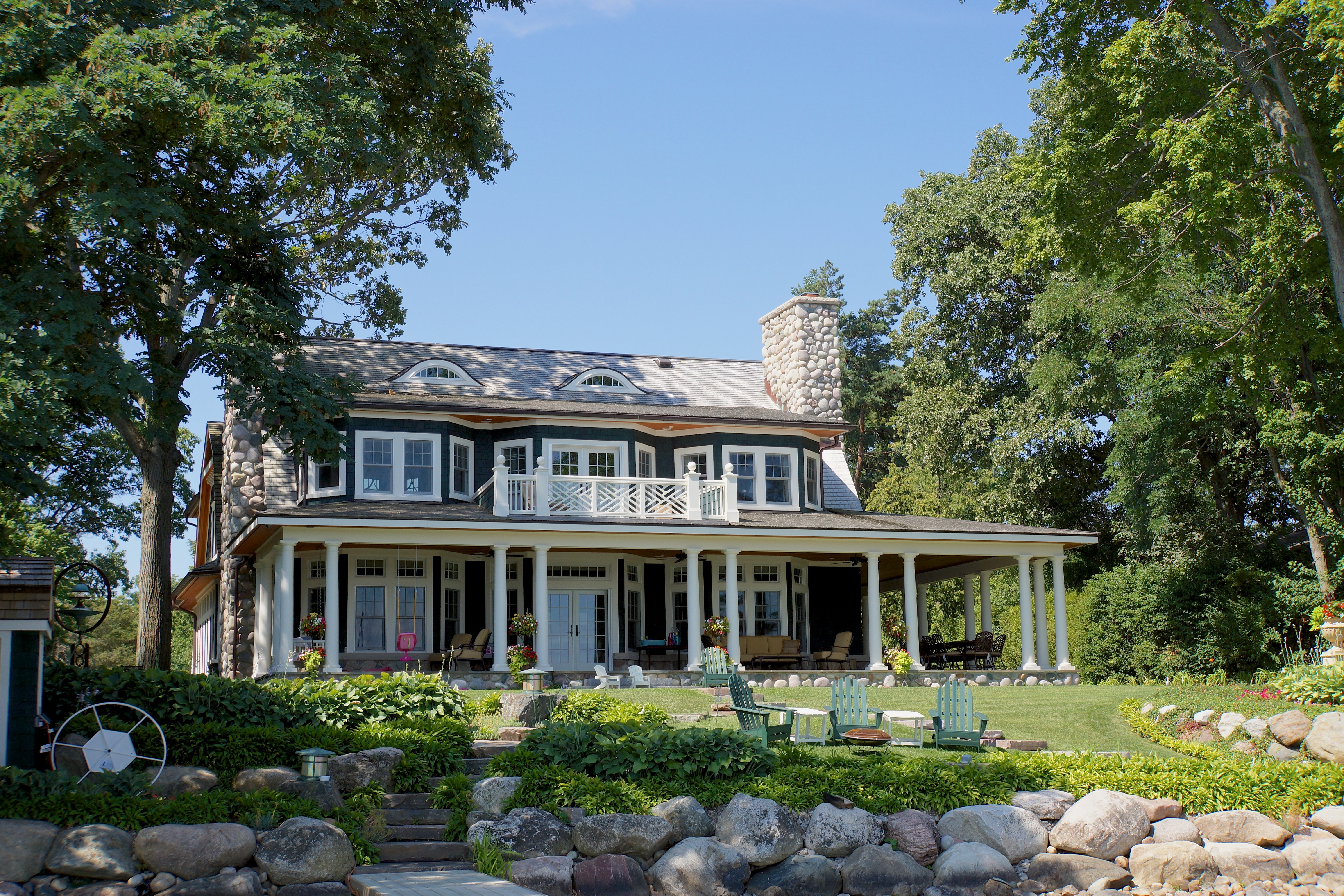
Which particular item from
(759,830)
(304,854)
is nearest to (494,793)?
(304,854)

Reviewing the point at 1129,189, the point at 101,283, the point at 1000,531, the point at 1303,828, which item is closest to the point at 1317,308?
the point at 1129,189

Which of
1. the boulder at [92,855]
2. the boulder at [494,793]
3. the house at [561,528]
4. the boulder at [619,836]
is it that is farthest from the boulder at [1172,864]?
the house at [561,528]

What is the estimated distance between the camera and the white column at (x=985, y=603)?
26.5m

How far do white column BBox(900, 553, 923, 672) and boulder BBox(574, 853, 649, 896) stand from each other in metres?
13.3

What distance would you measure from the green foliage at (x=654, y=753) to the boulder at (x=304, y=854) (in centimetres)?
243

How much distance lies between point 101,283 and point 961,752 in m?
10.8

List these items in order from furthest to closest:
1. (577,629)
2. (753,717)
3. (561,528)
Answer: (577,629), (561,528), (753,717)

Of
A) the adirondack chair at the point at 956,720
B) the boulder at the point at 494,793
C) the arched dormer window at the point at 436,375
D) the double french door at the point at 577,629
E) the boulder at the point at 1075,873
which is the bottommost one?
the boulder at the point at 1075,873

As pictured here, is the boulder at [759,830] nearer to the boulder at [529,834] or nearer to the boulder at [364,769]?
the boulder at [529,834]

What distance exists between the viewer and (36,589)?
34.9 ft

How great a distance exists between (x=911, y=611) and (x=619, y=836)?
1379 cm

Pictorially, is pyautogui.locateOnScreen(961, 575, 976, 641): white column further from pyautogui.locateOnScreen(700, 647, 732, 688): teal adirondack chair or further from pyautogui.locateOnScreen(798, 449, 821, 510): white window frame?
pyautogui.locateOnScreen(700, 647, 732, 688): teal adirondack chair

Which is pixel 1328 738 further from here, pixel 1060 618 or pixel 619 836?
pixel 1060 618

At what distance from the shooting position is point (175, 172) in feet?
44.2
